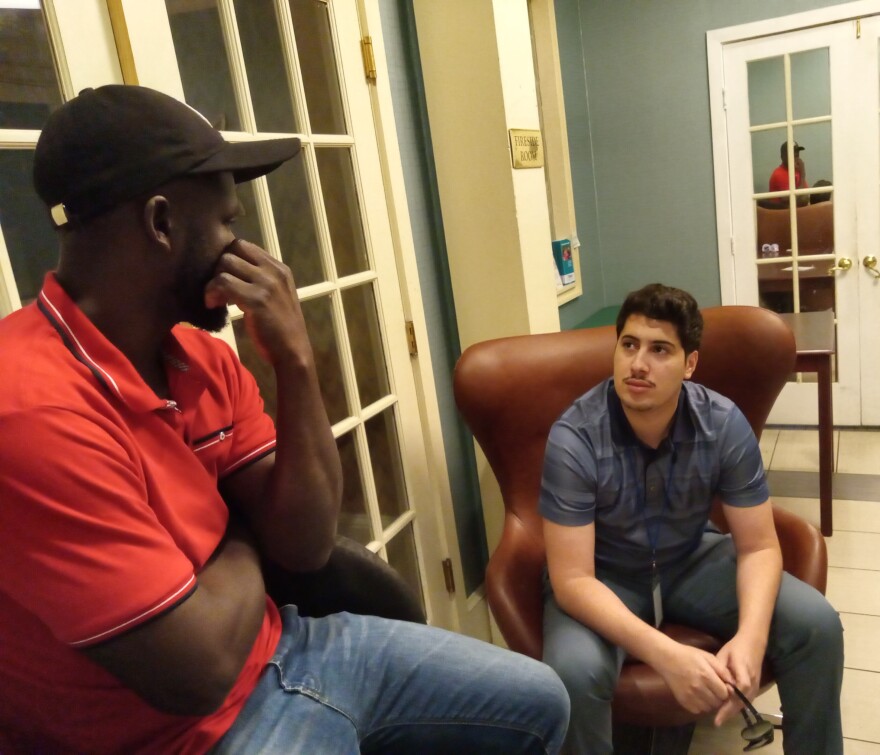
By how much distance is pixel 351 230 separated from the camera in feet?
6.05

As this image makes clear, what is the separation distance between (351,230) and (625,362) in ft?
2.66

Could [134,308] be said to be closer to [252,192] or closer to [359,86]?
[252,192]

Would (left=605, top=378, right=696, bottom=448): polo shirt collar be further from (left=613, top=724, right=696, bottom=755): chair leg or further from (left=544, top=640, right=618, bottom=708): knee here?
(left=613, top=724, right=696, bottom=755): chair leg

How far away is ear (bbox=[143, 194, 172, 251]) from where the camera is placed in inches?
32.8

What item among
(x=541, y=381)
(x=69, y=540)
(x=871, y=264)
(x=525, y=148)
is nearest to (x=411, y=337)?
(x=541, y=381)

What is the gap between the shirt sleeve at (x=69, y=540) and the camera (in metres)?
0.70

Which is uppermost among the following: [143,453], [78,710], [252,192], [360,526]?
[252,192]

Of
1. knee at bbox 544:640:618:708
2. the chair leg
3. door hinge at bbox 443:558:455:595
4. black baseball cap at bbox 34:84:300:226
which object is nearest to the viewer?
black baseball cap at bbox 34:84:300:226

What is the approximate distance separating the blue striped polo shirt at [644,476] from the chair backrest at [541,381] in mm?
253

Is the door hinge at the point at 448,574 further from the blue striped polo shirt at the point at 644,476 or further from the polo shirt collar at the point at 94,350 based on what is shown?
the polo shirt collar at the point at 94,350

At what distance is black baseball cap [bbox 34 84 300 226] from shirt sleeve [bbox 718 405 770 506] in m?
1.22

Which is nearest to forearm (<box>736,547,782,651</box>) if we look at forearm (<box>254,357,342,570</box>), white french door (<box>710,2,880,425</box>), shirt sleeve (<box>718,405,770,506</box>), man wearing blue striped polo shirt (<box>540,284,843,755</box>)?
man wearing blue striped polo shirt (<box>540,284,843,755</box>)

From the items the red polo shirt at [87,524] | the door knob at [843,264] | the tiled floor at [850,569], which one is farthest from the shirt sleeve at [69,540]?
the door knob at [843,264]

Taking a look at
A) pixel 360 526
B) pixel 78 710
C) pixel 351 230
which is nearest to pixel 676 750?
pixel 360 526
